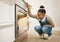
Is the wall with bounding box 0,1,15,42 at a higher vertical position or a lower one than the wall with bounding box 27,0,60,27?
lower

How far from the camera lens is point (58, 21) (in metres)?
5.35

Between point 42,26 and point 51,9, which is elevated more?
point 51,9

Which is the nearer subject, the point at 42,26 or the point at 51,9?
the point at 42,26

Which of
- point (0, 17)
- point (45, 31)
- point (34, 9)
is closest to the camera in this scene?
point (0, 17)

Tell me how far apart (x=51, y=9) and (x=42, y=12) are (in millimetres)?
2056

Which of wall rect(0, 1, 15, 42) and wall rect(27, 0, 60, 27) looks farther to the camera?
wall rect(27, 0, 60, 27)

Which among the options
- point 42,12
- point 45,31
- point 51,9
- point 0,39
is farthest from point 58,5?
point 0,39

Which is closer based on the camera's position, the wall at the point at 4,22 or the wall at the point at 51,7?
the wall at the point at 4,22

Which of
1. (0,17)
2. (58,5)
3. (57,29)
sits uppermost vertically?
(58,5)

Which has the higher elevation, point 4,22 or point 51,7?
point 51,7

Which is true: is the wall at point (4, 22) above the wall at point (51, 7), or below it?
below

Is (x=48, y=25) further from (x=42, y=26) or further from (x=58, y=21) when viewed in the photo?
(x=58, y=21)

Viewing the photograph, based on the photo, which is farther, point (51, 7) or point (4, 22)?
point (51, 7)

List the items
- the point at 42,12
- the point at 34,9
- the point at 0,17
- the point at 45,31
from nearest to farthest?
the point at 0,17 < the point at 45,31 < the point at 42,12 < the point at 34,9
